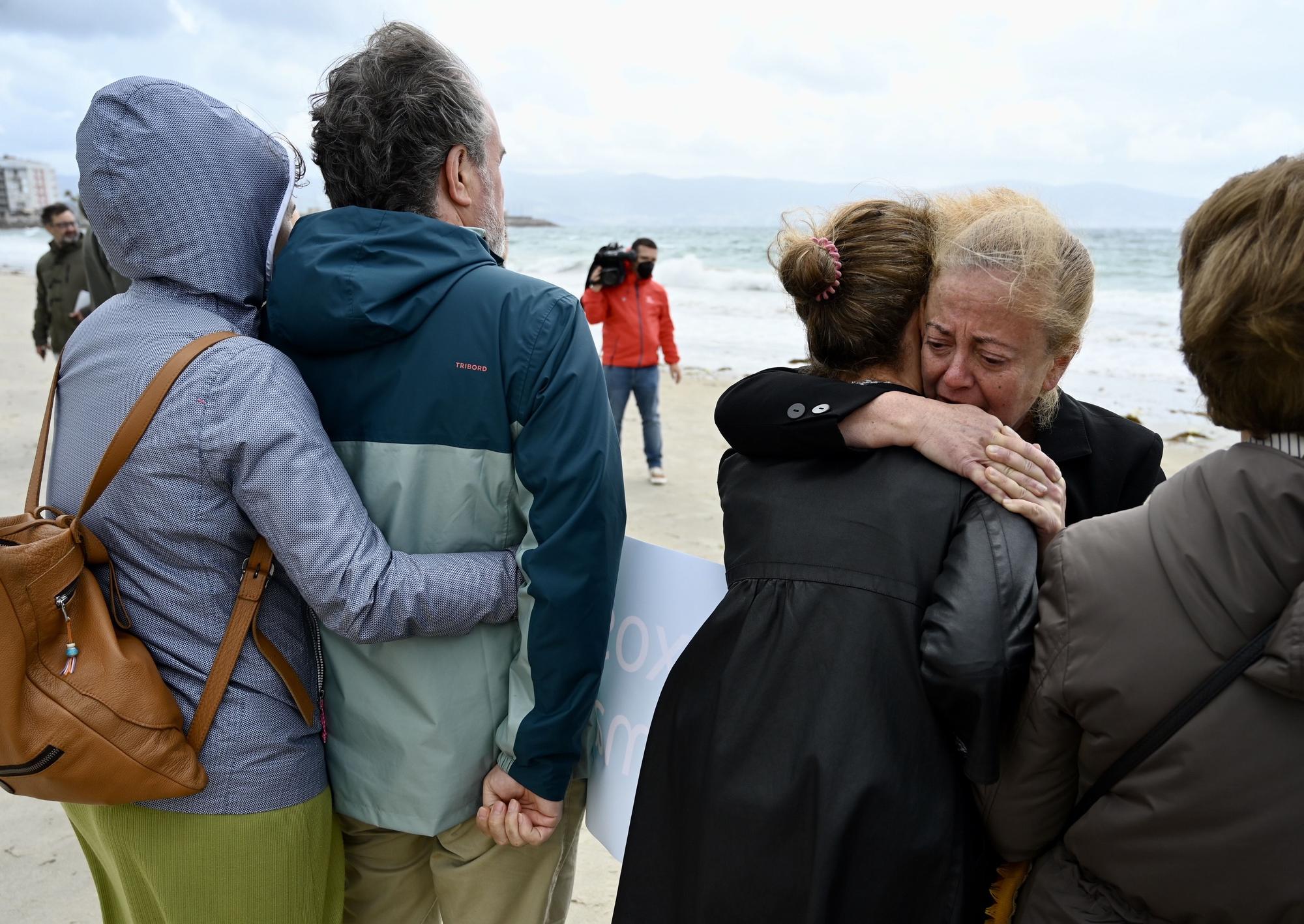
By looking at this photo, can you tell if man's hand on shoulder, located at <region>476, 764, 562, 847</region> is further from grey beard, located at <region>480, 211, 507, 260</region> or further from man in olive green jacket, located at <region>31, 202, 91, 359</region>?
man in olive green jacket, located at <region>31, 202, 91, 359</region>

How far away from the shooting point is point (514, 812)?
1.71 metres

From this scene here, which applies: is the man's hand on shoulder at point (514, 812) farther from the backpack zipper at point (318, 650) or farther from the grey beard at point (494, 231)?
the grey beard at point (494, 231)

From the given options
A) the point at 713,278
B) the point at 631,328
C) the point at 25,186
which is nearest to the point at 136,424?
the point at 631,328

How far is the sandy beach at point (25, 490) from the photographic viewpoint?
9.09 ft

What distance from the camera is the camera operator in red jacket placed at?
780 centimetres

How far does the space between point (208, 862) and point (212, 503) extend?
61 centimetres

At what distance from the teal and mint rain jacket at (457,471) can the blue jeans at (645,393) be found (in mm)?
5974

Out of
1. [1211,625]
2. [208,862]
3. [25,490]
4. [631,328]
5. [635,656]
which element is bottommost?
[25,490]

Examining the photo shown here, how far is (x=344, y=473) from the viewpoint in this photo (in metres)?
1.57

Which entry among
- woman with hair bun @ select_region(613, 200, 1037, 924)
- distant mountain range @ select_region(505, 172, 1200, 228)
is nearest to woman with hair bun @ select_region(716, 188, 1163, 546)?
woman with hair bun @ select_region(613, 200, 1037, 924)

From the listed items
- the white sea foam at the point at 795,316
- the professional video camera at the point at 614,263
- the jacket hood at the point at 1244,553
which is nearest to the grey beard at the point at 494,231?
the white sea foam at the point at 795,316

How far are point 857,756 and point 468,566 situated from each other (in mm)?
744

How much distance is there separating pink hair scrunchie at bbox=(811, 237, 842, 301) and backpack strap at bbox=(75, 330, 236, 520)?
101 cm

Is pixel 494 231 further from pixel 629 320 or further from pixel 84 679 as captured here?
pixel 629 320
